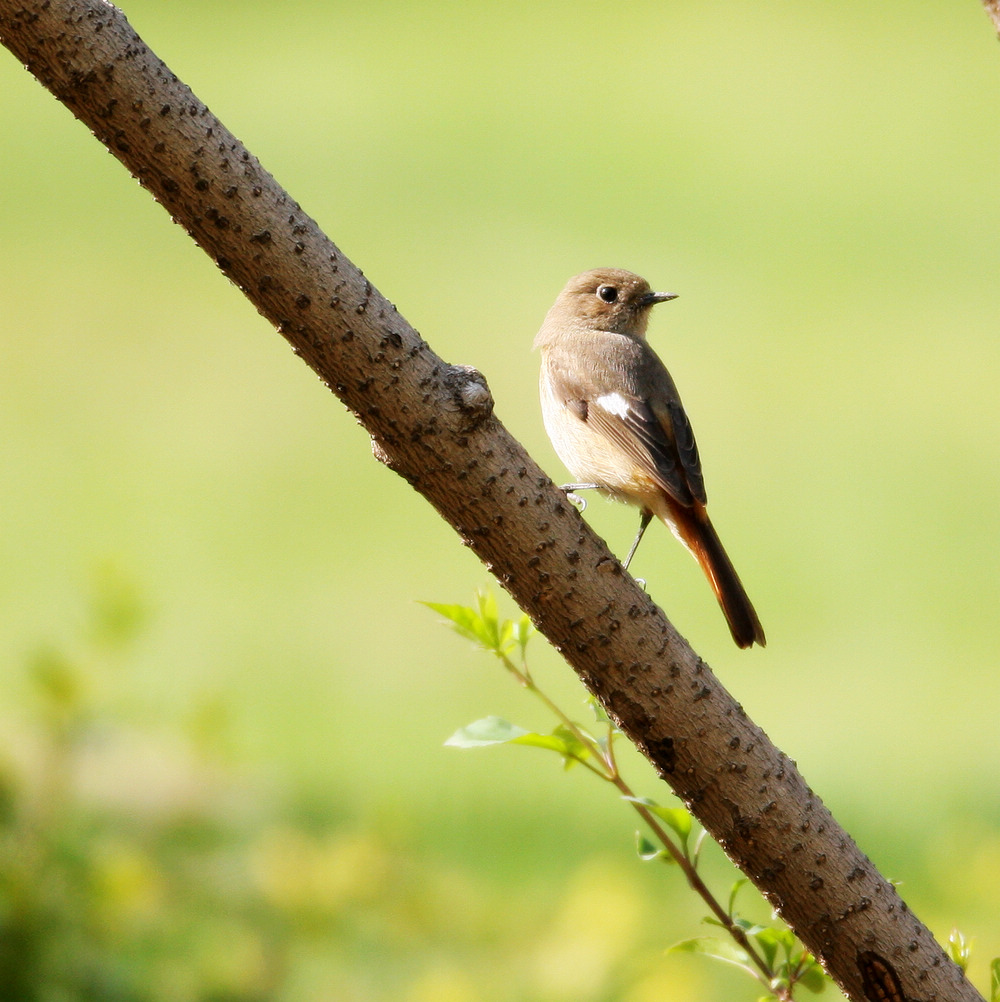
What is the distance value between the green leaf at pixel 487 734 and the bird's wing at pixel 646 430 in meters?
0.95

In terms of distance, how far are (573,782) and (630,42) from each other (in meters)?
3.52

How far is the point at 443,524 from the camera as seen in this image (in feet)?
13.6

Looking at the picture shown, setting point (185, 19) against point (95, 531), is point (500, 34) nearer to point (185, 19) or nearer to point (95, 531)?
point (185, 19)

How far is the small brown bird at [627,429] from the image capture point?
6.64 feet

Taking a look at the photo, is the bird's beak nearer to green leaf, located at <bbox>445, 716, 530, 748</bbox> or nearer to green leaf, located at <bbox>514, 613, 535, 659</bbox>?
green leaf, located at <bbox>514, 613, 535, 659</bbox>

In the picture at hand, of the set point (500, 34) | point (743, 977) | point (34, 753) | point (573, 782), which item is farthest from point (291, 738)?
point (500, 34)

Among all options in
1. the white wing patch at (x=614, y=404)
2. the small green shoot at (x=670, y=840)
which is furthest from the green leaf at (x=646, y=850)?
the white wing patch at (x=614, y=404)

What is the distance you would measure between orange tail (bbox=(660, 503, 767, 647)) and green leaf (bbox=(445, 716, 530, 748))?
781 mm

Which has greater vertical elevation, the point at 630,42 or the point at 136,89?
the point at 630,42

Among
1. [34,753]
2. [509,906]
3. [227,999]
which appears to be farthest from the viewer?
[509,906]

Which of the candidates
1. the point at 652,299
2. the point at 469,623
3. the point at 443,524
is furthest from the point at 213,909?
the point at 443,524

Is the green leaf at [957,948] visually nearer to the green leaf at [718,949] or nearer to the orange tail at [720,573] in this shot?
the green leaf at [718,949]

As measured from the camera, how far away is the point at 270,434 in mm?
4453

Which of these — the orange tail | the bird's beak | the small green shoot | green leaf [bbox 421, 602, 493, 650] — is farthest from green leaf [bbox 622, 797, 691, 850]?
the bird's beak
